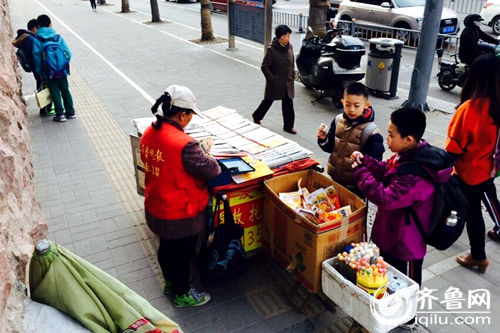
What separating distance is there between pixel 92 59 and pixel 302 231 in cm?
1142

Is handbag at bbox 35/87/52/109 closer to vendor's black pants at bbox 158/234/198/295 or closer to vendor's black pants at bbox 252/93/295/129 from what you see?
vendor's black pants at bbox 252/93/295/129

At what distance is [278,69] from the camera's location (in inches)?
259

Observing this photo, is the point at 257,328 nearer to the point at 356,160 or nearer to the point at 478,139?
the point at 356,160

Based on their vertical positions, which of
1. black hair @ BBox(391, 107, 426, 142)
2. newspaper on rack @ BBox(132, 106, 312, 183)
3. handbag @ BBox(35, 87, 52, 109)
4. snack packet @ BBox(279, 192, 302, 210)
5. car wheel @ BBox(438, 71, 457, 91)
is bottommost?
car wheel @ BBox(438, 71, 457, 91)

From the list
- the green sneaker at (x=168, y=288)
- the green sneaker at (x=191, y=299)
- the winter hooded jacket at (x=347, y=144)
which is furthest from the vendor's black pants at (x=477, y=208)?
the green sneaker at (x=168, y=288)

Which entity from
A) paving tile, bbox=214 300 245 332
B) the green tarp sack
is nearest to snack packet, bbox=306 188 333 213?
paving tile, bbox=214 300 245 332

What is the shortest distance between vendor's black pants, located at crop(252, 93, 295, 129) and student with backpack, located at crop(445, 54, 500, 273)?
11.4ft

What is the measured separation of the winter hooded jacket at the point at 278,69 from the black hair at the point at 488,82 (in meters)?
3.40

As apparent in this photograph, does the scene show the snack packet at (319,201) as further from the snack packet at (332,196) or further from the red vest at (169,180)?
the red vest at (169,180)

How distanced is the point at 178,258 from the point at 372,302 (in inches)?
56.8

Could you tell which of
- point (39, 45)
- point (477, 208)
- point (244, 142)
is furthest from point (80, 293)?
point (39, 45)

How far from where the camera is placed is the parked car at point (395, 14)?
14.1 m

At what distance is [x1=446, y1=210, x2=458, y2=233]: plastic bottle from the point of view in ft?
9.43

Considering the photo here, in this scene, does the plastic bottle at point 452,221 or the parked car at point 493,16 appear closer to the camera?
the plastic bottle at point 452,221
